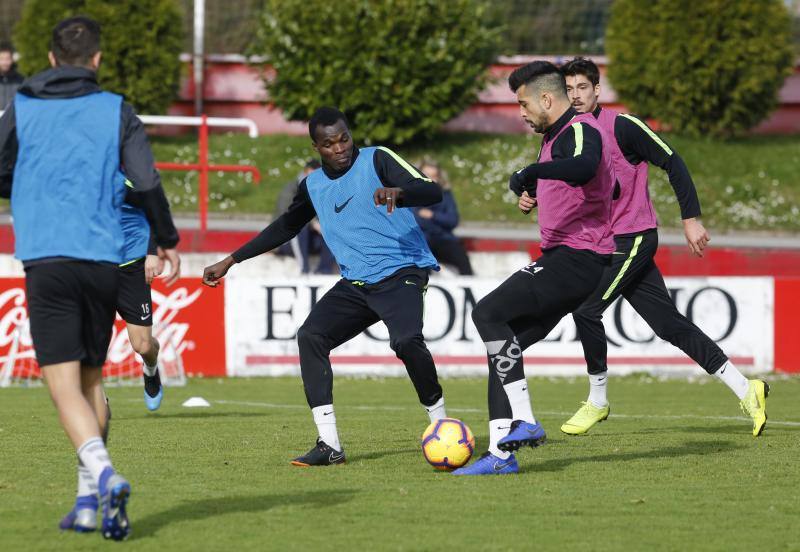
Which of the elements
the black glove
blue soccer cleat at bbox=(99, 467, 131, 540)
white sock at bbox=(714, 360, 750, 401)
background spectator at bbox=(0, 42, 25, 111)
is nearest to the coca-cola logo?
background spectator at bbox=(0, 42, 25, 111)

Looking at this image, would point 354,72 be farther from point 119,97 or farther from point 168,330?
point 119,97

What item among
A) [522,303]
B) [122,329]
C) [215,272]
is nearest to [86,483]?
[215,272]

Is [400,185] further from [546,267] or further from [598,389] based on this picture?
[598,389]

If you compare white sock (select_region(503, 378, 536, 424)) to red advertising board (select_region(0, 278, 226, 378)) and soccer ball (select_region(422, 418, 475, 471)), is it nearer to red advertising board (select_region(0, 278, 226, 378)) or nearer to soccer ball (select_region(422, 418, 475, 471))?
soccer ball (select_region(422, 418, 475, 471))

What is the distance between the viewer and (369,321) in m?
8.19

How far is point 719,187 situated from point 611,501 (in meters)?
21.9

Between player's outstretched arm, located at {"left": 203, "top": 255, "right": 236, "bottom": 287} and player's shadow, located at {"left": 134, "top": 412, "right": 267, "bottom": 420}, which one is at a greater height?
player's outstretched arm, located at {"left": 203, "top": 255, "right": 236, "bottom": 287}

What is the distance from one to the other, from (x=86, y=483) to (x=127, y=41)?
880 inches

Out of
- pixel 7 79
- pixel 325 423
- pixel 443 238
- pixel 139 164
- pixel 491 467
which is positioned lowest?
pixel 443 238

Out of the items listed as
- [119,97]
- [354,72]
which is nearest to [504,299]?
[119,97]

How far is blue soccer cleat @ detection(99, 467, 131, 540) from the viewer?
17.3 ft

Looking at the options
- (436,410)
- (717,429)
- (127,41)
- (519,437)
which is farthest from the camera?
(127,41)

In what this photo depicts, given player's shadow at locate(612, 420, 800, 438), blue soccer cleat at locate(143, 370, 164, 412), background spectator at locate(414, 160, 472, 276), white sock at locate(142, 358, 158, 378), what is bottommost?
background spectator at locate(414, 160, 472, 276)

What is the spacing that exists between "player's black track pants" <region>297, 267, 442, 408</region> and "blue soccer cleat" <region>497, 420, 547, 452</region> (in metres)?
0.77
